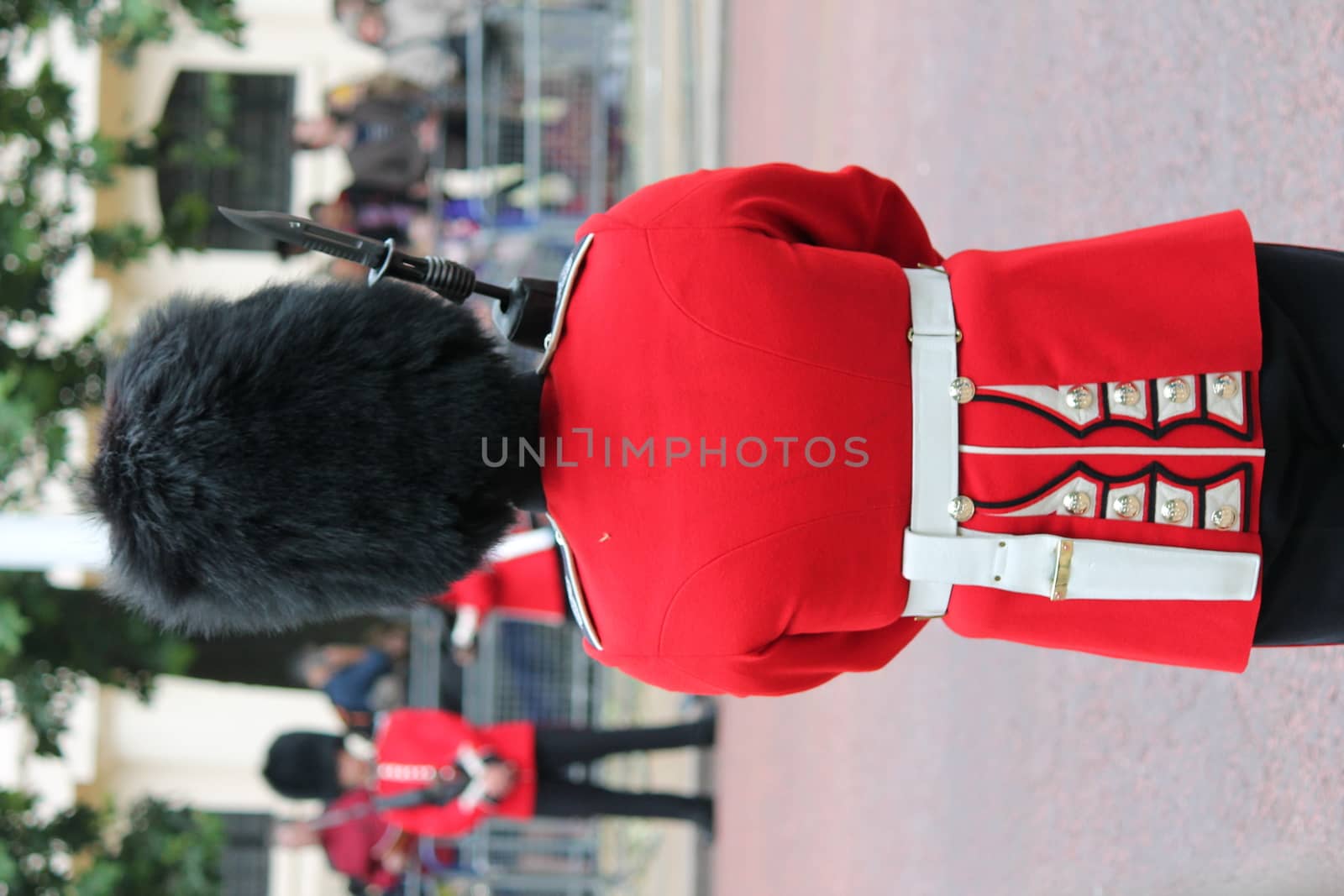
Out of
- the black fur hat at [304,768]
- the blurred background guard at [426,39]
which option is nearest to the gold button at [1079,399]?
the black fur hat at [304,768]

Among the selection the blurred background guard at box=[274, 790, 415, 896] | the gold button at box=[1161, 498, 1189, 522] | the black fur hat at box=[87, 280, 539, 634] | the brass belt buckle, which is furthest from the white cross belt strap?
the blurred background guard at box=[274, 790, 415, 896]

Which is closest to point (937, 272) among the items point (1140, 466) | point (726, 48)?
point (1140, 466)

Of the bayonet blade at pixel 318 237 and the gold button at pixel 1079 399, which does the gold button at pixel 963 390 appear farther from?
the bayonet blade at pixel 318 237

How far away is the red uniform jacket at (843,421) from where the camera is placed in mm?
1807

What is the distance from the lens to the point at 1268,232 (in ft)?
10.1

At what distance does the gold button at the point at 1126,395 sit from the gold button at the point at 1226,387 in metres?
0.11

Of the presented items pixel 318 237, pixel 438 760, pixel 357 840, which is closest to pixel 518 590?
pixel 438 760

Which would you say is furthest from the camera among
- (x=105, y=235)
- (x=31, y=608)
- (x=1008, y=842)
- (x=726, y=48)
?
(x=726, y=48)

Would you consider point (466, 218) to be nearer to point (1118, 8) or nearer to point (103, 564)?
point (1118, 8)

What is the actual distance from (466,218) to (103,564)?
19.2ft

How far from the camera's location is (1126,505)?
181 centimetres

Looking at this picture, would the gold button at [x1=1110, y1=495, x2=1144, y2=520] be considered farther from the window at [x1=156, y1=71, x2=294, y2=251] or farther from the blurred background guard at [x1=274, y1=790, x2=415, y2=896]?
the window at [x1=156, y1=71, x2=294, y2=251]

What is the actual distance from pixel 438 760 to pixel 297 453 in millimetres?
3625

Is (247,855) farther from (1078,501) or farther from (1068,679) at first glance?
(1078,501)
